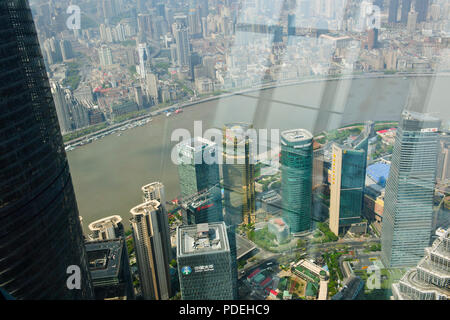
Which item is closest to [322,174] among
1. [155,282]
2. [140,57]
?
[155,282]

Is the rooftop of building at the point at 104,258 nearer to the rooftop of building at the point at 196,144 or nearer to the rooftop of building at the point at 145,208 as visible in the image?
the rooftop of building at the point at 145,208

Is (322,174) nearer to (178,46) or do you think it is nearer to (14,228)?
(14,228)

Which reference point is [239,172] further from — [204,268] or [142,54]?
[142,54]

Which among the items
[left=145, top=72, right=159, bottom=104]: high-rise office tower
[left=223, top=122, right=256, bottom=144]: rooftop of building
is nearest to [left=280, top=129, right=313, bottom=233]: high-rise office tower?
[left=223, top=122, right=256, bottom=144]: rooftop of building

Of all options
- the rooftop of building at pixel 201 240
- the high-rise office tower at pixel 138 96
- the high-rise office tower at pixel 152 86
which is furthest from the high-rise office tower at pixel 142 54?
the rooftop of building at pixel 201 240

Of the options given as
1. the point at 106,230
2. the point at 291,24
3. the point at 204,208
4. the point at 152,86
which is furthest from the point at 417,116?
the point at 152,86
